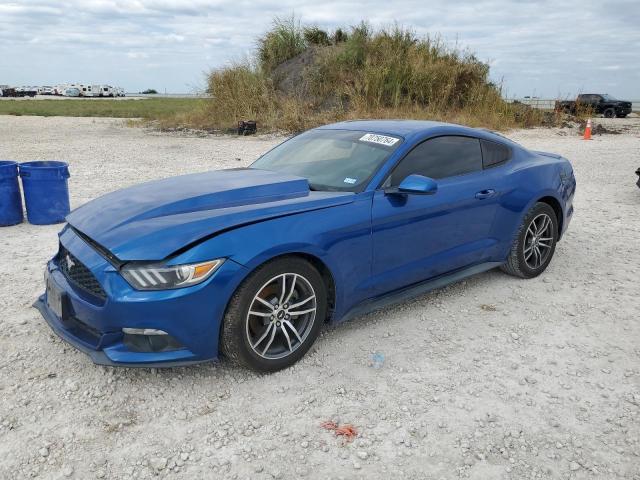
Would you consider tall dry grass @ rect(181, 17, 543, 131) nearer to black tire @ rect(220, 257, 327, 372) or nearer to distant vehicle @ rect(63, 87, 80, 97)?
black tire @ rect(220, 257, 327, 372)

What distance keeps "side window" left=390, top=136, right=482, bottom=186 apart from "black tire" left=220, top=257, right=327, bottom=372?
102 cm

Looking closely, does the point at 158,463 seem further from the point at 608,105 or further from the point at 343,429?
the point at 608,105

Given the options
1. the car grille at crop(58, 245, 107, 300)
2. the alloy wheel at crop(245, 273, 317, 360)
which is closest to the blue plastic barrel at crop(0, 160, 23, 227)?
the car grille at crop(58, 245, 107, 300)

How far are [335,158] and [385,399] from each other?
1892mm

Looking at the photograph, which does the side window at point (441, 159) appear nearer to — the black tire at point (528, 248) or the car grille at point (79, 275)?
the black tire at point (528, 248)

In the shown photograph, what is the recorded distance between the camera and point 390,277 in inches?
155

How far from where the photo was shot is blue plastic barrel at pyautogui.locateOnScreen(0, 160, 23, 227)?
22.0 ft

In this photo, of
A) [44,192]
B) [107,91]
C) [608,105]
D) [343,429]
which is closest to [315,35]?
[44,192]

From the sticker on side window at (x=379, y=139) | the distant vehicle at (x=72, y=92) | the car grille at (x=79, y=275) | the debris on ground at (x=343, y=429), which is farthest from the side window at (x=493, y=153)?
the distant vehicle at (x=72, y=92)

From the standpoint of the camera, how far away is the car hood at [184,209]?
3113 millimetres

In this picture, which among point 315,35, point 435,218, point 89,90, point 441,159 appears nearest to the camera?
point 435,218

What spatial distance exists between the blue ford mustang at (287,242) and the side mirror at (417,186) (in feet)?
0.03

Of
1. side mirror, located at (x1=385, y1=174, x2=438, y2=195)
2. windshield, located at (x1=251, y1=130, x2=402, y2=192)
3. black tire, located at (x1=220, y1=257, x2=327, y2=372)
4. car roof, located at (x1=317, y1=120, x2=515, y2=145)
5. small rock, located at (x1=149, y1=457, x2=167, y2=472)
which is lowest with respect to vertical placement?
small rock, located at (x1=149, y1=457, x2=167, y2=472)

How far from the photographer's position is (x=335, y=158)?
427cm
